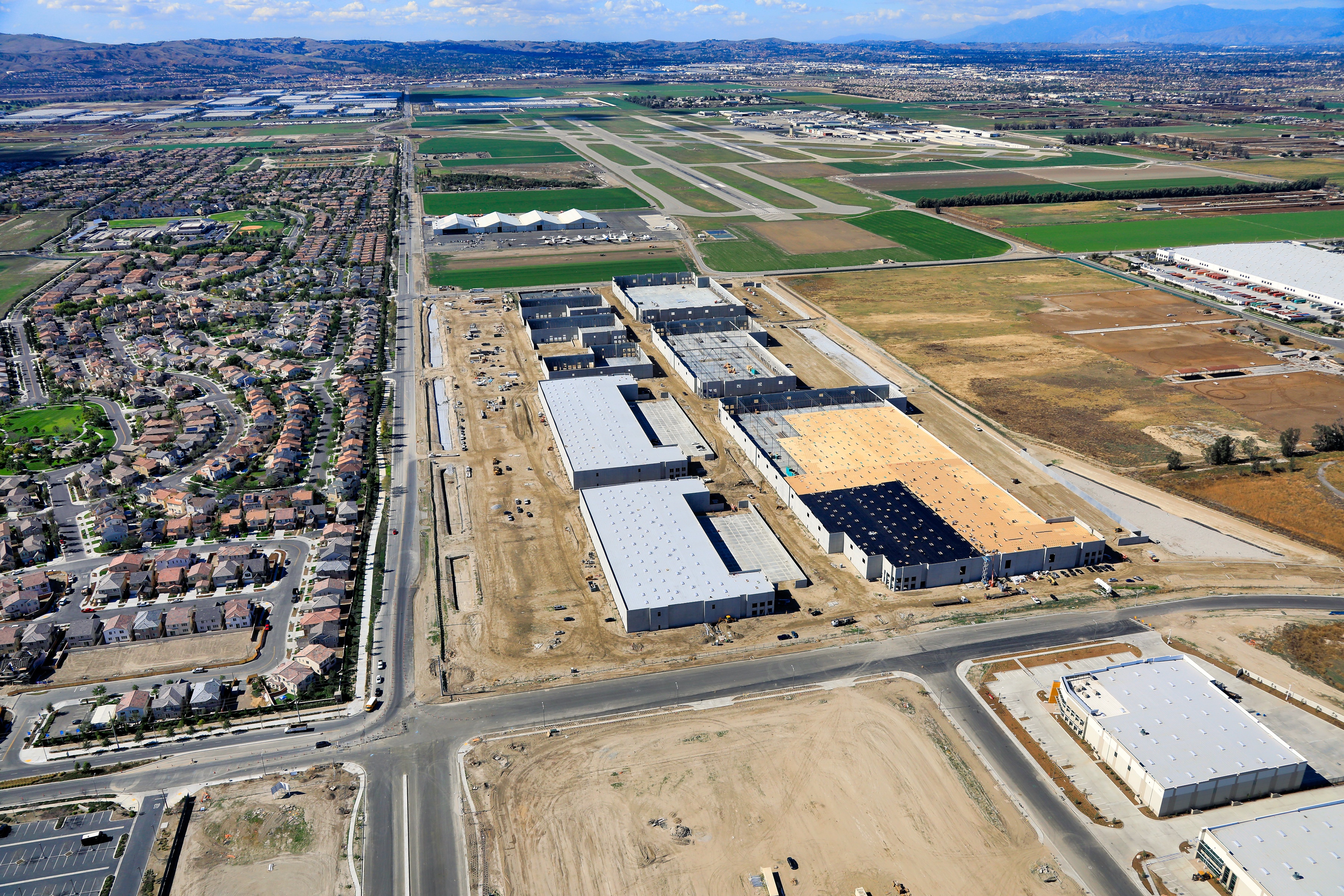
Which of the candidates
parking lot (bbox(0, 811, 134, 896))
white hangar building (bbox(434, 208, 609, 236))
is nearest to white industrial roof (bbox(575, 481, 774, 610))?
parking lot (bbox(0, 811, 134, 896))

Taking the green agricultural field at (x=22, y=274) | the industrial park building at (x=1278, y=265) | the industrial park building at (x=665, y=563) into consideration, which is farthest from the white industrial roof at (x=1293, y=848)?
the green agricultural field at (x=22, y=274)

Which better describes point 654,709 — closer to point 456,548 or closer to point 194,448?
point 456,548

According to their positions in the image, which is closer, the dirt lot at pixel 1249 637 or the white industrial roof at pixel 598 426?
the dirt lot at pixel 1249 637

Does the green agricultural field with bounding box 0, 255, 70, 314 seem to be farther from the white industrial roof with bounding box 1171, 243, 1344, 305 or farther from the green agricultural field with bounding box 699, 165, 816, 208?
the white industrial roof with bounding box 1171, 243, 1344, 305

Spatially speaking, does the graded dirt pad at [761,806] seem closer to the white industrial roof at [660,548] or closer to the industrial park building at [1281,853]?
the industrial park building at [1281,853]

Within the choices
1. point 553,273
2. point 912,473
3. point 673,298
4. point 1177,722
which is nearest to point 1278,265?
point 673,298

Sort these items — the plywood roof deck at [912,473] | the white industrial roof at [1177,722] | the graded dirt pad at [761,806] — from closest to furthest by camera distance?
the graded dirt pad at [761,806]
the white industrial roof at [1177,722]
the plywood roof deck at [912,473]

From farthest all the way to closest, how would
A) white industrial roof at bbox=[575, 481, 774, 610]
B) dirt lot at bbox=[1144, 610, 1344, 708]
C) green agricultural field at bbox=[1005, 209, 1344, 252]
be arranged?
green agricultural field at bbox=[1005, 209, 1344, 252] → white industrial roof at bbox=[575, 481, 774, 610] → dirt lot at bbox=[1144, 610, 1344, 708]
